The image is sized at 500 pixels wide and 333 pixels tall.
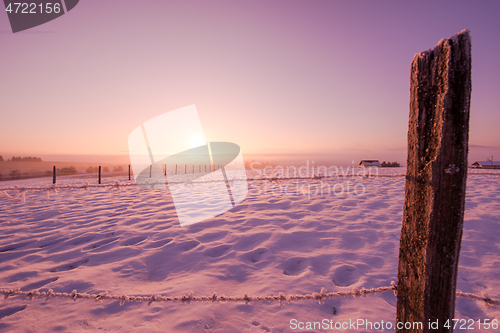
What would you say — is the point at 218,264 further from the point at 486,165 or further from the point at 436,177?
the point at 486,165

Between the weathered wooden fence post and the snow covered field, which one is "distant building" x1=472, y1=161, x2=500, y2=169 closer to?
the snow covered field

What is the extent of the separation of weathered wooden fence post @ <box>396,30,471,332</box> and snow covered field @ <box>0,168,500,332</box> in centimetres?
78

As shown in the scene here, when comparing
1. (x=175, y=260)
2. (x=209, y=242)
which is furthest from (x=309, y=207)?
(x=175, y=260)

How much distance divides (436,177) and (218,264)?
2265mm

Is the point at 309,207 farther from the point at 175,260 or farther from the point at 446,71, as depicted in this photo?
the point at 446,71

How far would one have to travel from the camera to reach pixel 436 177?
0.97 metres

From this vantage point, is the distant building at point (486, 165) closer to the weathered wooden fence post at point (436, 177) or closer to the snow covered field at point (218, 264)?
the snow covered field at point (218, 264)

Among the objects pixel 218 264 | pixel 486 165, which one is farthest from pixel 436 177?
pixel 486 165

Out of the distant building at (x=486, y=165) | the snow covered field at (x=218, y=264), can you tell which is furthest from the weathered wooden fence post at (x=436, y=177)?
the distant building at (x=486, y=165)

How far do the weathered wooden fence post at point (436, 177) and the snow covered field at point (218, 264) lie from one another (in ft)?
2.56

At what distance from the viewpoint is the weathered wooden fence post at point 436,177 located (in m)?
0.91

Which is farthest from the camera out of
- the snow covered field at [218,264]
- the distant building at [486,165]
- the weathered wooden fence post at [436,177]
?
the distant building at [486,165]

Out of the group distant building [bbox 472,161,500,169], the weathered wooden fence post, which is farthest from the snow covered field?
distant building [bbox 472,161,500,169]

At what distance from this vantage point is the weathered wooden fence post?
912mm
